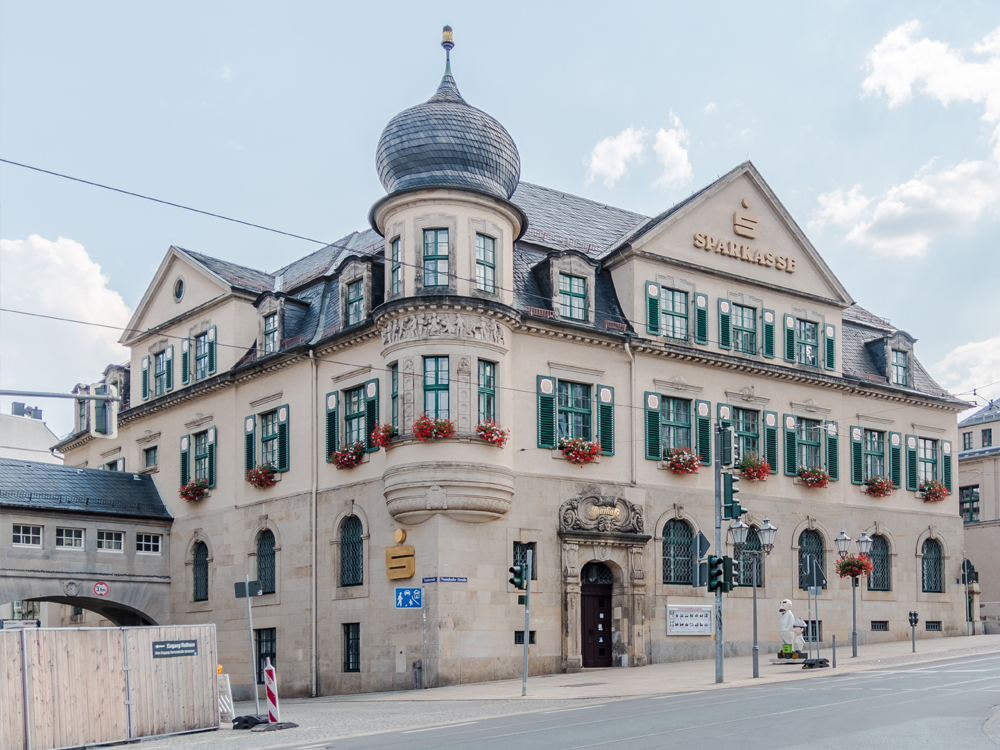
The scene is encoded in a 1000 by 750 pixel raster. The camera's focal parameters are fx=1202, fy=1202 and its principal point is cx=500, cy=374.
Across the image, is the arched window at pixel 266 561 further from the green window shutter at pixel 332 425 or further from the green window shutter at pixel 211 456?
the green window shutter at pixel 332 425

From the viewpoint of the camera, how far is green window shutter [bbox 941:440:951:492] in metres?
45.1

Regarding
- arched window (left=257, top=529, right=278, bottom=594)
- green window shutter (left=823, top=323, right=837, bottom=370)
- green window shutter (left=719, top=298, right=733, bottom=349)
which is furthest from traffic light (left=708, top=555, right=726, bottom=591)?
green window shutter (left=823, top=323, right=837, bottom=370)

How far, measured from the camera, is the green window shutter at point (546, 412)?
33344mm

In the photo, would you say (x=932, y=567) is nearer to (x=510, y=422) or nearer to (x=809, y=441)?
(x=809, y=441)

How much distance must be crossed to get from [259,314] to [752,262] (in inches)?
643

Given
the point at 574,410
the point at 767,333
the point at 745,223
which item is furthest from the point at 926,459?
the point at 574,410

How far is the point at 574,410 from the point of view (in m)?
34.4

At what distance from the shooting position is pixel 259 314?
39719 millimetres

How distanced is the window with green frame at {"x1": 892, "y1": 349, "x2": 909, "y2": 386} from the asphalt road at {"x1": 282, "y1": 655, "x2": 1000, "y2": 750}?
20629 millimetres

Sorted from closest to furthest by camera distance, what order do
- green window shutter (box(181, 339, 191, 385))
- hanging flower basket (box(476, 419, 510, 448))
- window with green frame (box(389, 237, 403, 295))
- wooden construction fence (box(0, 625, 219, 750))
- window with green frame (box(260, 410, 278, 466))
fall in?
1. wooden construction fence (box(0, 625, 219, 750))
2. hanging flower basket (box(476, 419, 510, 448))
3. window with green frame (box(389, 237, 403, 295))
4. window with green frame (box(260, 410, 278, 466))
5. green window shutter (box(181, 339, 191, 385))

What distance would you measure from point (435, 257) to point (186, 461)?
1485 centimetres

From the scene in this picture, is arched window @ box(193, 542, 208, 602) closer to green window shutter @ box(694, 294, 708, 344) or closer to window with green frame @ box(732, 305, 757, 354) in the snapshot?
green window shutter @ box(694, 294, 708, 344)

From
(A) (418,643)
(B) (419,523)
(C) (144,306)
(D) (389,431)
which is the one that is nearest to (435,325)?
(D) (389,431)

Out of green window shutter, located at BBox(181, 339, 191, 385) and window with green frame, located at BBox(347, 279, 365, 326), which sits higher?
window with green frame, located at BBox(347, 279, 365, 326)
